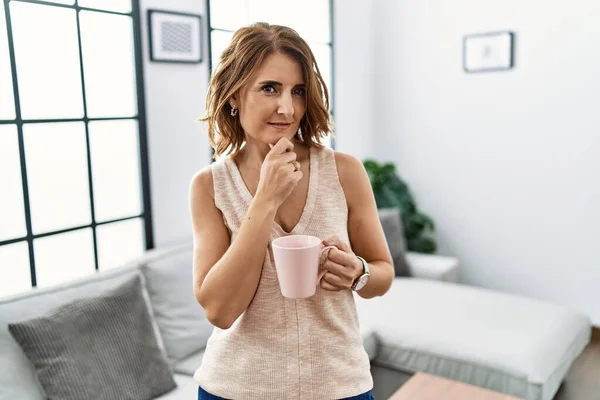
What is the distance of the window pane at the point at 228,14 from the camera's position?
2865 mm

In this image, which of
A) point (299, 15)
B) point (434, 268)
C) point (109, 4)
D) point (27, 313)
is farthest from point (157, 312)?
point (299, 15)

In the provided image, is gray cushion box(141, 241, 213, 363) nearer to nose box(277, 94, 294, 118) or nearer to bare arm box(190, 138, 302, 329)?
bare arm box(190, 138, 302, 329)

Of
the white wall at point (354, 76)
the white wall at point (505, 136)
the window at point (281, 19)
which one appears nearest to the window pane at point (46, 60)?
the window at point (281, 19)

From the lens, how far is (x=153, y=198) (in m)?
2.59

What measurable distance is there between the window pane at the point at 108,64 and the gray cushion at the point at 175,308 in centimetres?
68

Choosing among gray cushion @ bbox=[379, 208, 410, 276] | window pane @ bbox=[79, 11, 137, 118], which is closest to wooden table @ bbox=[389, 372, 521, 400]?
gray cushion @ bbox=[379, 208, 410, 276]

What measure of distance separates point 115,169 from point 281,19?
56.5 inches

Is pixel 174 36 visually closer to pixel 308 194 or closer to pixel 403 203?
pixel 308 194

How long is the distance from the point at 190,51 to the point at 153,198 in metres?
0.71

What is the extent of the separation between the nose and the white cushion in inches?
67.3

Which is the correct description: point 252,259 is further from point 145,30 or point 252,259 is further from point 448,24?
point 448,24

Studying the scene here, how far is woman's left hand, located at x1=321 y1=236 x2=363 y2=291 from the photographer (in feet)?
3.01

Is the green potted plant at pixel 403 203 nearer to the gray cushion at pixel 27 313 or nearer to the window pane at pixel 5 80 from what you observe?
the gray cushion at pixel 27 313

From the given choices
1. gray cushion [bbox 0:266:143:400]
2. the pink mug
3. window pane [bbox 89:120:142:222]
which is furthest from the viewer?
window pane [bbox 89:120:142:222]
